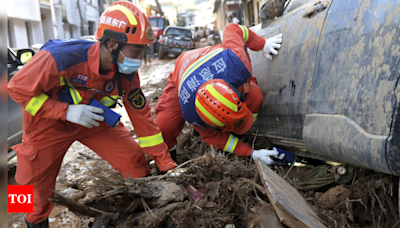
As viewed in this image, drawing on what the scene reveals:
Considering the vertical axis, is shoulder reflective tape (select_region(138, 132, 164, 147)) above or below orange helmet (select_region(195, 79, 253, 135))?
below

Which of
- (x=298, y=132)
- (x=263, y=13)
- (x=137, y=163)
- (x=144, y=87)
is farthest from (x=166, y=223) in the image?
(x=144, y=87)

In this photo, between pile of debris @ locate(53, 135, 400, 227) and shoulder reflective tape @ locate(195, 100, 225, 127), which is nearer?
pile of debris @ locate(53, 135, 400, 227)

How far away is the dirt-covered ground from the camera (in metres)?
1.84

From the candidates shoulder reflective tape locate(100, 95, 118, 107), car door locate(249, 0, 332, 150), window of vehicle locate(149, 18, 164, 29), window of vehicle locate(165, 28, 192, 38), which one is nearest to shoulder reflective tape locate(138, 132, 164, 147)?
shoulder reflective tape locate(100, 95, 118, 107)

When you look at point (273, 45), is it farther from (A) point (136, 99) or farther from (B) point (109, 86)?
(B) point (109, 86)

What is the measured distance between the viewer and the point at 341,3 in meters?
2.11

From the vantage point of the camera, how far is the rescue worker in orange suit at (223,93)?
8.63ft

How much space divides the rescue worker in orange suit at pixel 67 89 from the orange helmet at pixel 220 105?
548 mm

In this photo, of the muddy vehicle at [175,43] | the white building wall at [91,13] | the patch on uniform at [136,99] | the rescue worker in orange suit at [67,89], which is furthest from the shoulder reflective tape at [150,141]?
the white building wall at [91,13]

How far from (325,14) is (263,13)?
1300mm

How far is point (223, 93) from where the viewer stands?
259 cm

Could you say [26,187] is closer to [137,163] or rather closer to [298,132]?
[137,163]

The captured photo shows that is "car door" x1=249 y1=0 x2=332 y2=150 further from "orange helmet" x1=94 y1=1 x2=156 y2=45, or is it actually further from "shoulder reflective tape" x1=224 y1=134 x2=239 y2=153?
"orange helmet" x1=94 y1=1 x2=156 y2=45

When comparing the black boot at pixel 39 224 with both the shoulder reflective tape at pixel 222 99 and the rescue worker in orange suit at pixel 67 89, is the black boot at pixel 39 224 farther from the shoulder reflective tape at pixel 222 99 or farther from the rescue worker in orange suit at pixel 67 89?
the shoulder reflective tape at pixel 222 99
